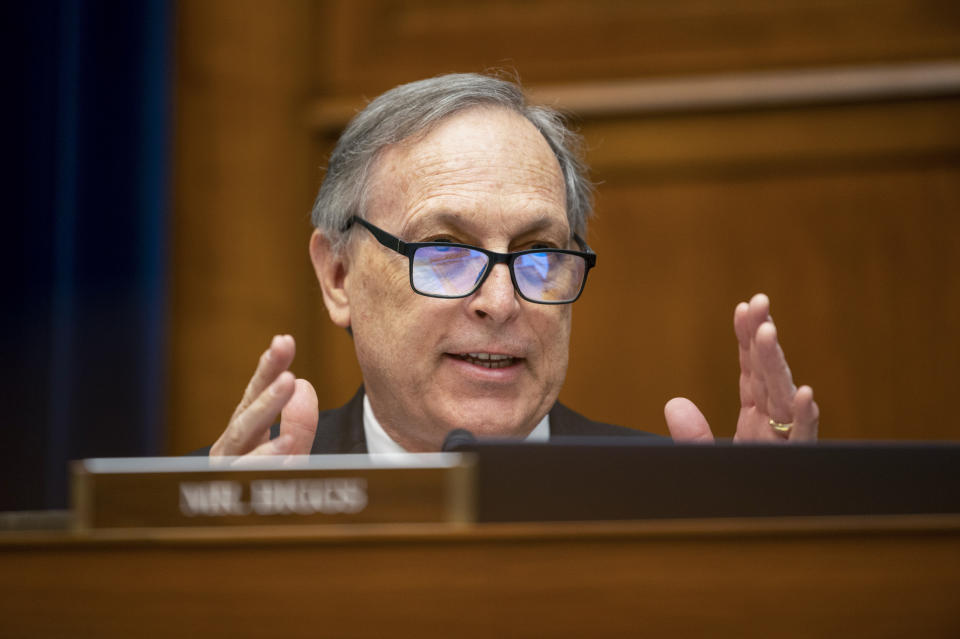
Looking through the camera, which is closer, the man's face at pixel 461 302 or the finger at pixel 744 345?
the finger at pixel 744 345

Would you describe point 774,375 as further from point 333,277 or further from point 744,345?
point 333,277

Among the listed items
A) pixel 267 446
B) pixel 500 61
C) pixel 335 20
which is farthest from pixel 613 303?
pixel 267 446

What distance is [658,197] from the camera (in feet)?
7.20

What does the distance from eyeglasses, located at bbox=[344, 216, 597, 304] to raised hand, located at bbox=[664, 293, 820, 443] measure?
0.29m

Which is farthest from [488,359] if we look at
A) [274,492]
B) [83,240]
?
[83,240]

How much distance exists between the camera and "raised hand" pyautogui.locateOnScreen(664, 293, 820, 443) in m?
0.97

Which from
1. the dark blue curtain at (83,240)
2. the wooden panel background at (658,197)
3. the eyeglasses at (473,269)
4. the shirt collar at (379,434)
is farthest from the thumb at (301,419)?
the dark blue curtain at (83,240)

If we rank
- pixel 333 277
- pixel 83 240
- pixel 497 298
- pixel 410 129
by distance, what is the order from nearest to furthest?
pixel 497 298, pixel 410 129, pixel 333 277, pixel 83 240

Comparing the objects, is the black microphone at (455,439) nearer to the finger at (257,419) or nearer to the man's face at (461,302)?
the finger at (257,419)

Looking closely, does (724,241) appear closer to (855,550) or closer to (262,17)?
(262,17)

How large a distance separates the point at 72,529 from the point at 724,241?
1858 millimetres

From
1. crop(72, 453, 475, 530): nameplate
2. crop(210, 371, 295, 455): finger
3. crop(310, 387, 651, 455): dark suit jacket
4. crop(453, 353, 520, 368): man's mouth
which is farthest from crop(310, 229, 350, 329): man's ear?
crop(72, 453, 475, 530): nameplate

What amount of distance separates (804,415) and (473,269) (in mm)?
522

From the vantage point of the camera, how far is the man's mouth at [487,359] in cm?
129
